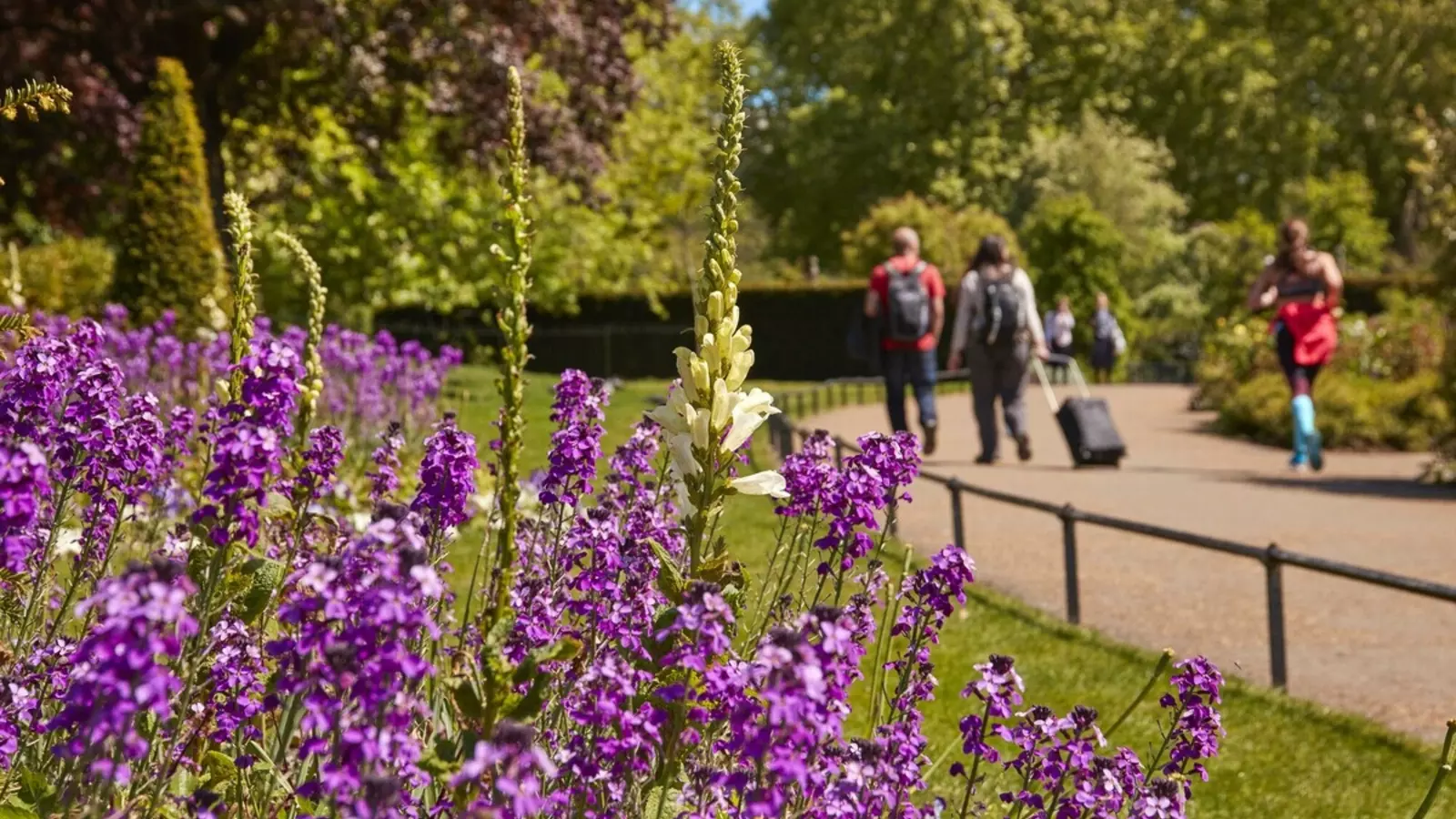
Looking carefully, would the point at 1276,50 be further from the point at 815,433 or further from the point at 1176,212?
the point at 815,433

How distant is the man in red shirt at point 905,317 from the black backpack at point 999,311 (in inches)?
17.2

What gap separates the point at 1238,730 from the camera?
6.07 m

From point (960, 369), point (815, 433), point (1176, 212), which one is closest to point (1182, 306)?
point (1176, 212)

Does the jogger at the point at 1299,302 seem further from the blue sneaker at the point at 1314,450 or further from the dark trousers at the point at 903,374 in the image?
the dark trousers at the point at 903,374

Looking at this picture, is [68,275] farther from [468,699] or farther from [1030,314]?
[468,699]

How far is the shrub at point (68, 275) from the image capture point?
648 inches

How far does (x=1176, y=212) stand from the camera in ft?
175

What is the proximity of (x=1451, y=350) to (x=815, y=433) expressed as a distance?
12601mm

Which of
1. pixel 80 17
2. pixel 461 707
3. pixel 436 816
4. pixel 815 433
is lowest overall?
pixel 436 816

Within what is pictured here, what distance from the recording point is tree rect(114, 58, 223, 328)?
14.1 meters

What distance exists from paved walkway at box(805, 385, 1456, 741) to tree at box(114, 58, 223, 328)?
6.79 m

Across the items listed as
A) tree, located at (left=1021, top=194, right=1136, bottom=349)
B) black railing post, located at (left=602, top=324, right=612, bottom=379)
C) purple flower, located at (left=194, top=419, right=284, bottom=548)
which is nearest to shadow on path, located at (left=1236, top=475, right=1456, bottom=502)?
purple flower, located at (left=194, top=419, right=284, bottom=548)

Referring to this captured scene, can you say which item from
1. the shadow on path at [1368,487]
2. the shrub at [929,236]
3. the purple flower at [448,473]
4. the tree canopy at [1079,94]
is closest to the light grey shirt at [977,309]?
the shadow on path at [1368,487]

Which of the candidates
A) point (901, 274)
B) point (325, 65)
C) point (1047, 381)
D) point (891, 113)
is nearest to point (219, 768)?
point (901, 274)
